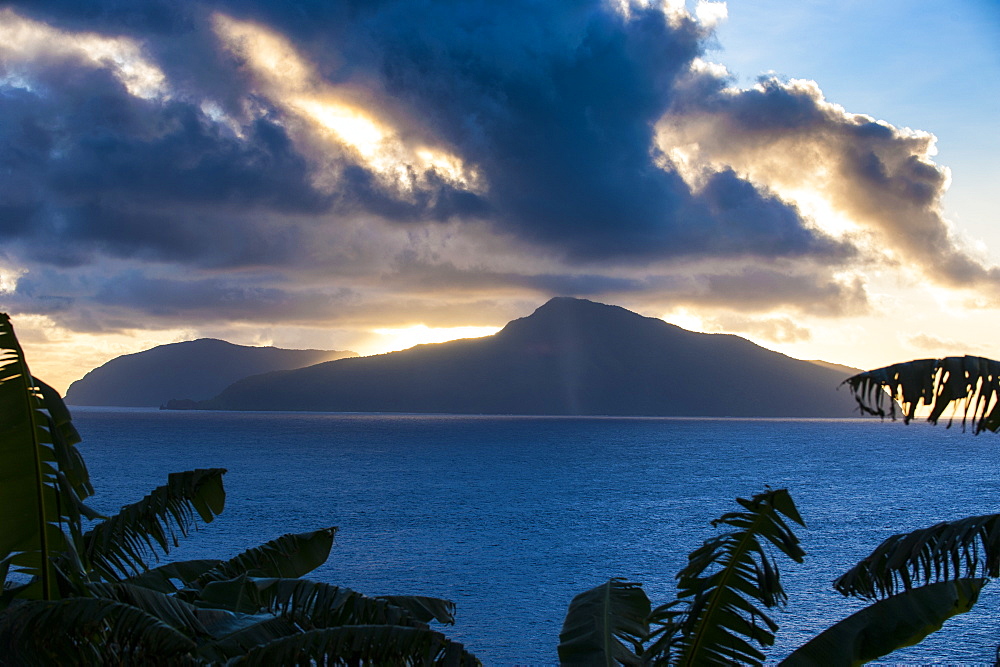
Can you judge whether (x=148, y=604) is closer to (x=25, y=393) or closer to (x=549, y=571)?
(x=25, y=393)

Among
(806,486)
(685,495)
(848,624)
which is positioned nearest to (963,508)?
(806,486)

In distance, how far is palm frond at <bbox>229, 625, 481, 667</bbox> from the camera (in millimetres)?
6262

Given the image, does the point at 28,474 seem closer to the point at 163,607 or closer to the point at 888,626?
the point at 163,607

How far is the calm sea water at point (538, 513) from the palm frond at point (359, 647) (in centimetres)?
2683

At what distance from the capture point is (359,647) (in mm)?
6336

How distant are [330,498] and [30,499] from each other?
8031 centimetres

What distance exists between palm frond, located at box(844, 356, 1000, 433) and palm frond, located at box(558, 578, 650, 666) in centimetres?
305

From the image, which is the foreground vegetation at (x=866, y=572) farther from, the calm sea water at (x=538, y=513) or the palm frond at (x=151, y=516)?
the calm sea water at (x=538, y=513)

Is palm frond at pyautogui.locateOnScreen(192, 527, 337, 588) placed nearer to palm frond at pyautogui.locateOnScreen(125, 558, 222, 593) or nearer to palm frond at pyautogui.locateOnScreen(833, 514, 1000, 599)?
palm frond at pyautogui.locateOnScreen(125, 558, 222, 593)

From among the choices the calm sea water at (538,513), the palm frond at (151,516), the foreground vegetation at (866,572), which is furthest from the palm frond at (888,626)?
the calm sea water at (538,513)

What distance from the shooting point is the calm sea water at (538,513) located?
39.4 metres

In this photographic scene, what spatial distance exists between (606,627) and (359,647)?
316 centimetres

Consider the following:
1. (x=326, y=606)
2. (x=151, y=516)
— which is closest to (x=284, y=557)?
(x=151, y=516)

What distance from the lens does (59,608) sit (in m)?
5.92
